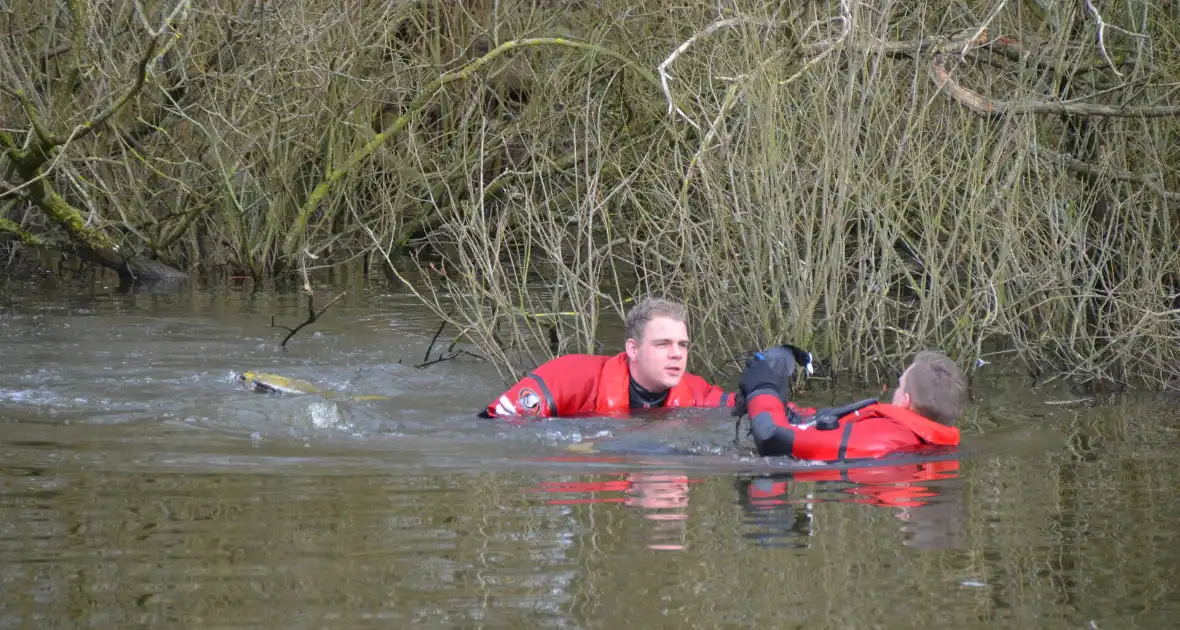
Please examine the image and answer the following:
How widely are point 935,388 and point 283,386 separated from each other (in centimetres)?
352

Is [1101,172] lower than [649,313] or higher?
higher

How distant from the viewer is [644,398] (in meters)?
7.22

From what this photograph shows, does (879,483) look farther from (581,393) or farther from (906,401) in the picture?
(581,393)

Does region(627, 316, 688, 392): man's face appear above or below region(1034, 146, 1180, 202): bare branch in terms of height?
below

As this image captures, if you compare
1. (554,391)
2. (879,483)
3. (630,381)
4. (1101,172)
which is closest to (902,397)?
(879,483)

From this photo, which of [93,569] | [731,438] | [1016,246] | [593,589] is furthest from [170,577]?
[1016,246]

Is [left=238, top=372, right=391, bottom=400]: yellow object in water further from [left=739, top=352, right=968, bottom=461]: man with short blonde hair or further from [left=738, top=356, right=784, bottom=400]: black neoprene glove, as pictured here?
[left=739, top=352, right=968, bottom=461]: man with short blonde hair

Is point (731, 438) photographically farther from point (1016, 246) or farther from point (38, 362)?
point (38, 362)

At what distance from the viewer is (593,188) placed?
7949 mm

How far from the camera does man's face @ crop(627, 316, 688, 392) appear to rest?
700cm

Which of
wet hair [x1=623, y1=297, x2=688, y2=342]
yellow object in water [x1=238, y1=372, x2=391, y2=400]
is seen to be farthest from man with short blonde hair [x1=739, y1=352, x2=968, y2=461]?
yellow object in water [x1=238, y1=372, x2=391, y2=400]

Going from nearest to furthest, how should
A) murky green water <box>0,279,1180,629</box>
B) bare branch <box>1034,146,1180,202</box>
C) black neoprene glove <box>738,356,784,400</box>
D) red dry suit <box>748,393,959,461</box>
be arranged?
murky green water <box>0,279,1180,629</box>, red dry suit <box>748,393,959,461</box>, black neoprene glove <box>738,356,784,400</box>, bare branch <box>1034,146,1180,202</box>

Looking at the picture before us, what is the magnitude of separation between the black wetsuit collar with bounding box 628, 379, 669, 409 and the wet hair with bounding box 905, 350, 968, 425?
121 cm

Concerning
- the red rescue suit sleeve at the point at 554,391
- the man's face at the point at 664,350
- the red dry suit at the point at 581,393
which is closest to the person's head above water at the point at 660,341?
the man's face at the point at 664,350
